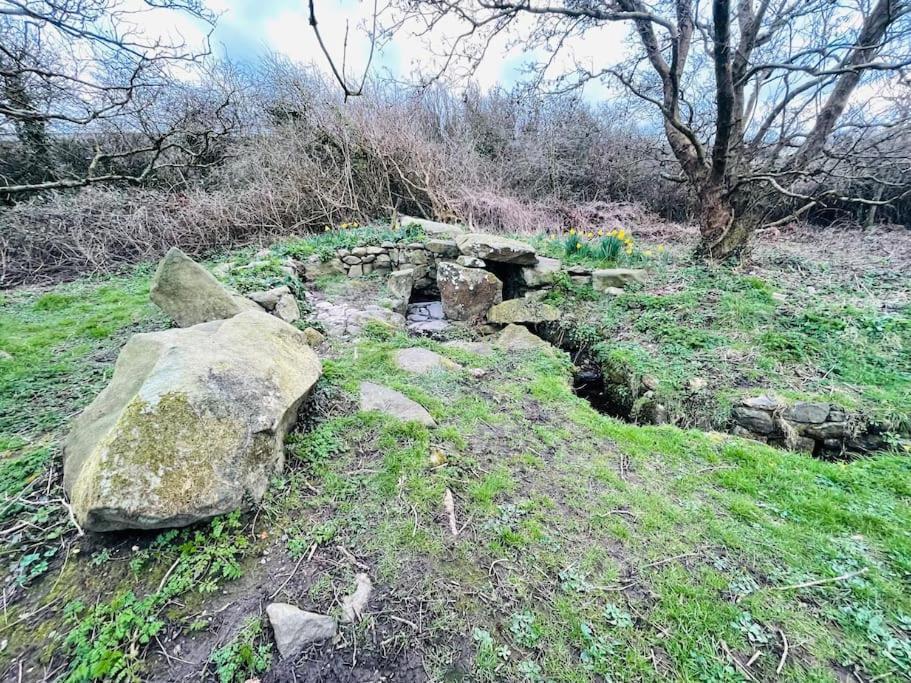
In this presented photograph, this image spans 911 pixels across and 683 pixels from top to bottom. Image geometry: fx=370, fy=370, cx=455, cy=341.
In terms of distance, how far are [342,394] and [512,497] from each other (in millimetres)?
1534

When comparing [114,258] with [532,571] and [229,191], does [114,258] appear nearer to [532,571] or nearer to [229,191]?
[229,191]

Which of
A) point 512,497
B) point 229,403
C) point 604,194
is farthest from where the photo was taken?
point 604,194

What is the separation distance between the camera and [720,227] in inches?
222

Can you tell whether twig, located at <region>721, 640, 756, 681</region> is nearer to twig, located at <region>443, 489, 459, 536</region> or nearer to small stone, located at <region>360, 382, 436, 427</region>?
twig, located at <region>443, 489, 459, 536</region>

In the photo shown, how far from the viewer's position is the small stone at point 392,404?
9.09 ft

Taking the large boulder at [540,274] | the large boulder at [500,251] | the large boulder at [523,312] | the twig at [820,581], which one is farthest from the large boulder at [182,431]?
the large boulder at [540,274]

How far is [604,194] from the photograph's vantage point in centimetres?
1117

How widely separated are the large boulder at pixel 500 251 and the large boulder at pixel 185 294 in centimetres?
340

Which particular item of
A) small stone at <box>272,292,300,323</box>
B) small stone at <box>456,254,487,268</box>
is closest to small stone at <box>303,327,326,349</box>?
small stone at <box>272,292,300,323</box>

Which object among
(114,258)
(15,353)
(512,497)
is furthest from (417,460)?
(114,258)

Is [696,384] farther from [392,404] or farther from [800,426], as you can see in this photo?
[392,404]

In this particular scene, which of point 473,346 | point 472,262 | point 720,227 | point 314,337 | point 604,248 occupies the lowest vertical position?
point 473,346

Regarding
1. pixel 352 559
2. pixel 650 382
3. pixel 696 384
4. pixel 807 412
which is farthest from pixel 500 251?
pixel 352 559

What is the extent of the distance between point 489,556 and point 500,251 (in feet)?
14.4
